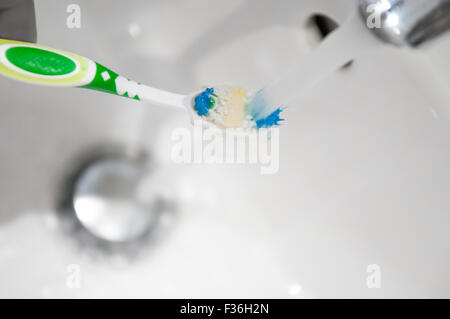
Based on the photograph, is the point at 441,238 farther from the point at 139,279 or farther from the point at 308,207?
the point at 139,279

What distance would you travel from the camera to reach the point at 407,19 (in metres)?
0.23

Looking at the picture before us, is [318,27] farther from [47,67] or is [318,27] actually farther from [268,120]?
[47,67]

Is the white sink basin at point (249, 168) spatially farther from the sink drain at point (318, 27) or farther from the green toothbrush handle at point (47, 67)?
the green toothbrush handle at point (47, 67)

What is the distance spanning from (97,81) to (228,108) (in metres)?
0.11

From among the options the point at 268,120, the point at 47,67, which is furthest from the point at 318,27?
the point at 47,67

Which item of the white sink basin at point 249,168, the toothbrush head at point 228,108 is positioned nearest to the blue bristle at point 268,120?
the toothbrush head at point 228,108

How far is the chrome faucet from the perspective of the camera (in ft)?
0.71

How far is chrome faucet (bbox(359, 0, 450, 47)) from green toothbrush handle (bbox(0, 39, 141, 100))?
0.67 feet

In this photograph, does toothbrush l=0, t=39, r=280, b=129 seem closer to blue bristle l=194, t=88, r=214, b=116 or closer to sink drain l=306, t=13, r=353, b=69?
blue bristle l=194, t=88, r=214, b=116

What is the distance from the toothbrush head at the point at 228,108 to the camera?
14.1 inches

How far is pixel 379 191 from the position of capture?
45cm

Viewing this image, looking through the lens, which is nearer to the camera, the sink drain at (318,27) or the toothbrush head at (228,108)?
the toothbrush head at (228,108)
